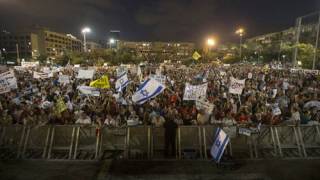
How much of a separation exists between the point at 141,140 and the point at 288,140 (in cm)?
537

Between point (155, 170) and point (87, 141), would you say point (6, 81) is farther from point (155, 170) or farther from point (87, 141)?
point (155, 170)

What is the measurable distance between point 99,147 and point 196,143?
3520mm

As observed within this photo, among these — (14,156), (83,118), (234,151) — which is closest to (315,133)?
(234,151)

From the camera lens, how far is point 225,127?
39.7 feet

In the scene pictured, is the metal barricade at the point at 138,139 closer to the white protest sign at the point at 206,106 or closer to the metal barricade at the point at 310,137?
the white protest sign at the point at 206,106

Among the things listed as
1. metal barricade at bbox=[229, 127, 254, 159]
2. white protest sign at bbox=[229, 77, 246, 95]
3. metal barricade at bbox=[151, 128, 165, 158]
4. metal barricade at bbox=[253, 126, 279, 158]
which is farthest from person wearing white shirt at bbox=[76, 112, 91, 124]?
white protest sign at bbox=[229, 77, 246, 95]

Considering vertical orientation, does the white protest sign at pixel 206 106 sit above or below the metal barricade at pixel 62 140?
above

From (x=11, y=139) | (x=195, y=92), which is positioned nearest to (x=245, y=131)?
(x=195, y=92)

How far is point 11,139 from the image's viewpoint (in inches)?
479

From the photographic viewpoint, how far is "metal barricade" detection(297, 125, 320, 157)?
12156mm

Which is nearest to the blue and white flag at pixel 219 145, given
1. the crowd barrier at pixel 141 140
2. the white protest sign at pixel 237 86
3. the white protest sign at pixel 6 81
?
the crowd barrier at pixel 141 140

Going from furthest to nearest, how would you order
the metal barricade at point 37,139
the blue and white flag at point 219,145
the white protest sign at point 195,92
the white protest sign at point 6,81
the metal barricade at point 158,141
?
the white protest sign at point 6,81 < the white protest sign at point 195,92 < the metal barricade at point 158,141 < the metal barricade at point 37,139 < the blue and white flag at point 219,145

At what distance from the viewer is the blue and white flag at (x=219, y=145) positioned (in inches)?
408

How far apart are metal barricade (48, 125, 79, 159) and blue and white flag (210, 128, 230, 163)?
5024mm
